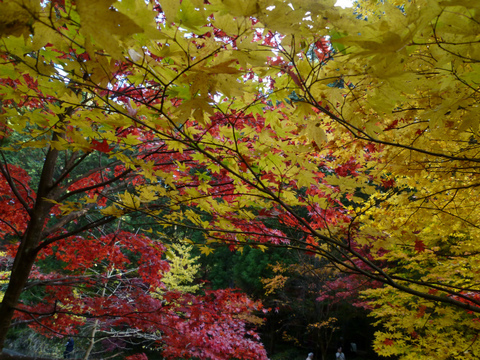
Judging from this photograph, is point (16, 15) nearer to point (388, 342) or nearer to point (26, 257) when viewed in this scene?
point (26, 257)

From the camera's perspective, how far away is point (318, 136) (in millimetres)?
1128

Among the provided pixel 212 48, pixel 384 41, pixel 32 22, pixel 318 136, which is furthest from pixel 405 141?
pixel 32 22

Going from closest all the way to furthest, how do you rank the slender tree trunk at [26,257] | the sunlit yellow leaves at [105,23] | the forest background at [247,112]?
the sunlit yellow leaves at [105,23]
the forest background at [247,112]
the slender tree trunk at [26,257]

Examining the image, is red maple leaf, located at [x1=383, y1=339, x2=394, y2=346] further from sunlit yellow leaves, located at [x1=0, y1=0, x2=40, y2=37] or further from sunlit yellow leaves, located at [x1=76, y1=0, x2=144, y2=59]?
sunlit yellow leaves, located at [x1=0, y1=0, x2=40, y2=37]

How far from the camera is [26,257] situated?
7.98 feet

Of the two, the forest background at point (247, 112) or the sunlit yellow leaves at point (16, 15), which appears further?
the forest background at point (247, 112)

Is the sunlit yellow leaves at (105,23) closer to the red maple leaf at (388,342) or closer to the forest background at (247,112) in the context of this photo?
the forest background at (247,112)

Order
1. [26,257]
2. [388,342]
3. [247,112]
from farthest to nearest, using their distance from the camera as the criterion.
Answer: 1. [388,342]
2. [26,257]
3. [247,112]

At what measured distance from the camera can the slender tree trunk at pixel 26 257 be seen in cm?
237

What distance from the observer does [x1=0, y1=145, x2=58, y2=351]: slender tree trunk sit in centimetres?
237

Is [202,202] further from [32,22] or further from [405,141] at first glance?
[405,141]

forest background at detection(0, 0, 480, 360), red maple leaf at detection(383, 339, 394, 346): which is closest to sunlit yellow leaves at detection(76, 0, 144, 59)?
forest background at detection(0, 0, 480, 360)

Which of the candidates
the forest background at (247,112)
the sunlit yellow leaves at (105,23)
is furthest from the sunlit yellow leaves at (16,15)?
Answer: the sunlit yellow leaves at (105,23)

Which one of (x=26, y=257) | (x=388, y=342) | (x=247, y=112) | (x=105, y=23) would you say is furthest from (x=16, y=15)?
(x=388, y=342)
